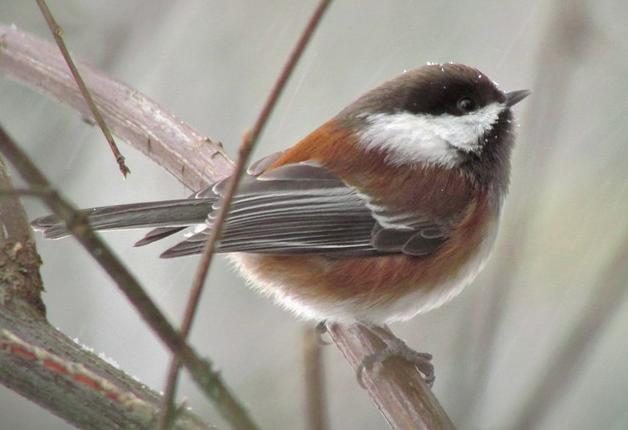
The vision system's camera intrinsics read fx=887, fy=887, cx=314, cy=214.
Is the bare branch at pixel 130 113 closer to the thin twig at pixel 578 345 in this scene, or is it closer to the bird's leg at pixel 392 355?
the bird's leg at pixel 392 355

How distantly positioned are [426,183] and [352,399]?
123 centimetres

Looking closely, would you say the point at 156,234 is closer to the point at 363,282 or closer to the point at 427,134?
the point at 363,282

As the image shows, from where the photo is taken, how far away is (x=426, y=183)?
322 cm

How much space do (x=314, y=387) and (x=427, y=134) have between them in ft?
6.35

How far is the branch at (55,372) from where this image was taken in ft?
5.41

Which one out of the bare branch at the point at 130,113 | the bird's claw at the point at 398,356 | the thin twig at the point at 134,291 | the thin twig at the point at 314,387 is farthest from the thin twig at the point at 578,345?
the bare branch at the point at 130,113

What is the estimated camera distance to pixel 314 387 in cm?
145

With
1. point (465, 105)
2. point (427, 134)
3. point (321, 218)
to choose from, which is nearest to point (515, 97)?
point (465, 105)

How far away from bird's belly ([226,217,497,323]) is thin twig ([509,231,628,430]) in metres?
1.16

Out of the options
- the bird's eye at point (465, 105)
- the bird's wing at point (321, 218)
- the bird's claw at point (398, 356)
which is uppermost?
the bird's eye at point (465, 105)

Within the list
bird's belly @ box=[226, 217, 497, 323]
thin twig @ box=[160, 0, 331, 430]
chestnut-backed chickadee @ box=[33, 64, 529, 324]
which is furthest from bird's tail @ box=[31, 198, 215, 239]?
thin twig @ box=[160, 0, 331, 430]

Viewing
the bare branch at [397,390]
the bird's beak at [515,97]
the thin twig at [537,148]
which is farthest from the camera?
the bird's beak at [515,97]

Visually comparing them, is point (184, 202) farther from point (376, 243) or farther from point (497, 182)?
point (497, 182)

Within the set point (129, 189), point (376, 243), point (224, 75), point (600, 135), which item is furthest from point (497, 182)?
point (129, 189)
